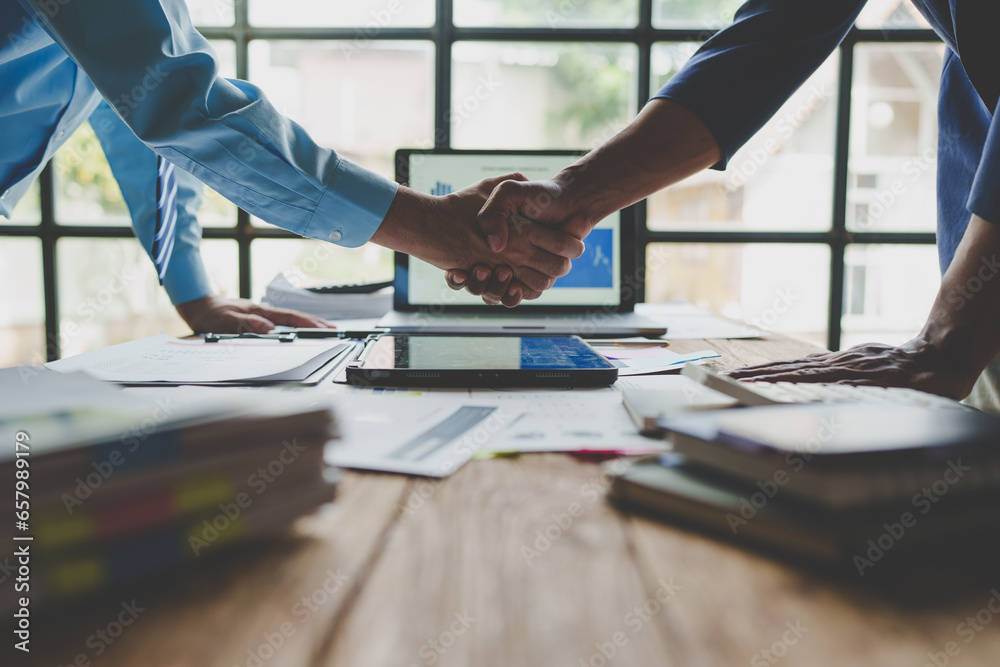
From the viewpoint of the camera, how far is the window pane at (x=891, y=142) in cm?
193

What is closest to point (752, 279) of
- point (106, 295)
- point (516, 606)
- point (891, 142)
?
point (891, 142)

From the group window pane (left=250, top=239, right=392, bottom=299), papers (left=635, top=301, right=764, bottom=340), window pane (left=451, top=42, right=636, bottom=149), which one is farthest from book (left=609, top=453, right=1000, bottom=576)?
window pane (left=451, top=42, right=636, bottom=149)

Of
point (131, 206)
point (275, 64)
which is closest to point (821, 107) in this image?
point (275, 64)

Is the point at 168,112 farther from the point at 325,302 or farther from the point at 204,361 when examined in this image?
the point at 325,302

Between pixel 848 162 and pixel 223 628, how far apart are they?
7.18ft

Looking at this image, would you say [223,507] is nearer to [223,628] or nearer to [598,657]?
→ [223,628]

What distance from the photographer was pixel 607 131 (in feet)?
6.46

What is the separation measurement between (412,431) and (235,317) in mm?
838

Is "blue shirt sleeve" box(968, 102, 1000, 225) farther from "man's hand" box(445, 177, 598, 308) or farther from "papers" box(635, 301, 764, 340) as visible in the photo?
"man's hand" box(445, 177, 598, 308)

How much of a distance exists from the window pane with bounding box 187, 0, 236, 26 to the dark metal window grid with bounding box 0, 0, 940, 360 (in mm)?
24

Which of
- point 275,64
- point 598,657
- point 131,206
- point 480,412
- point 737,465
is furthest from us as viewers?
point 275,64

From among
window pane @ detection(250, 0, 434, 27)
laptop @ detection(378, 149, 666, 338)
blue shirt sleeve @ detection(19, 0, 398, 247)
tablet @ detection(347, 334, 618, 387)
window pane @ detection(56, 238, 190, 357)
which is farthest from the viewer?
window pane @ detection(56, 238, 190, 357)

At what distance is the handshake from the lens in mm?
1137

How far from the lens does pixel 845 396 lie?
0.54 meters
